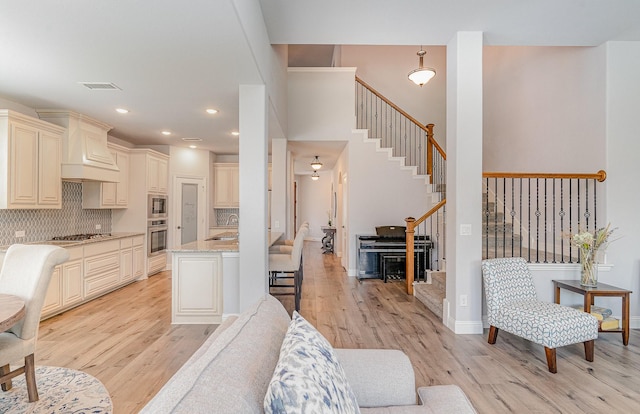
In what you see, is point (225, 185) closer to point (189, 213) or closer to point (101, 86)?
point (189, 213)

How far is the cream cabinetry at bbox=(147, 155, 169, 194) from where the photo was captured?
625cm

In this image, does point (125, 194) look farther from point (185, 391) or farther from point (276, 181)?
point (185, 391)

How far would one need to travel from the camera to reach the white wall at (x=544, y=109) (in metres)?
3.90

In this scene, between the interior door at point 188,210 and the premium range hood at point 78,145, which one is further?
the interior door at point 188,210

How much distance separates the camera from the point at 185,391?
30.3 inches

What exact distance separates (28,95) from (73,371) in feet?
10.7

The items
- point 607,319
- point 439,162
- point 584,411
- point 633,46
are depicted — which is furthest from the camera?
point 439,162

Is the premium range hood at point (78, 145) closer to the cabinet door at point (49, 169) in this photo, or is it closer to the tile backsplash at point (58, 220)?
the cabinet door at point (49, 169)

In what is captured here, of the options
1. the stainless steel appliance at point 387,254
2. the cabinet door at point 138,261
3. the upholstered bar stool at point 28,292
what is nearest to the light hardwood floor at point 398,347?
the upholstered bar stool at point 28,292

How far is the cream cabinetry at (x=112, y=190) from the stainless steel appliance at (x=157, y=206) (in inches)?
15.1

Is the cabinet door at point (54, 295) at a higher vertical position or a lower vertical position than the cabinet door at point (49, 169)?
lower

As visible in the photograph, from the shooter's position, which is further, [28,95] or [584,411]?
[28,95]

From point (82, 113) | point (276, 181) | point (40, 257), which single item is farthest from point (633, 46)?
point (82, 113)

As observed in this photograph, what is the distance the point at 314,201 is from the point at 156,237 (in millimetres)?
7415
